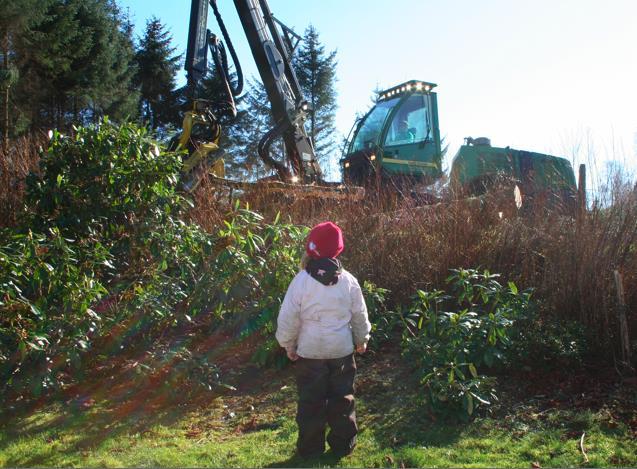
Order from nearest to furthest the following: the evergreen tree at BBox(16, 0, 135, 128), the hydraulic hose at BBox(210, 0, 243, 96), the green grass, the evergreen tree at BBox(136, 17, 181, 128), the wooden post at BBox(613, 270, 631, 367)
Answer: the green grass < the wooden post at BBox(613, 270, 631, 367) < the hydraulic hose at BBox(210, 0, 243, 96) < the evergreen tree at BBox(16, 0, 135, 128) < the evergreen tree at BBox(136, 17, 181, 128)

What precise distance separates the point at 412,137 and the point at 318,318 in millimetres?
8738

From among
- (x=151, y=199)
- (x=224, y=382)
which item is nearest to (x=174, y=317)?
(x=224, y=382)

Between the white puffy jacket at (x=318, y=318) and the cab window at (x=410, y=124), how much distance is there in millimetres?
8447

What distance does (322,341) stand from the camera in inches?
149

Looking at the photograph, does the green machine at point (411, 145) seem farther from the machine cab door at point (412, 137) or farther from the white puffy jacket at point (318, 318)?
the white puffy jacket at point (318, 318)

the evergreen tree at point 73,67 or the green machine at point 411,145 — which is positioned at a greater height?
the evergreen tree at point 73,67

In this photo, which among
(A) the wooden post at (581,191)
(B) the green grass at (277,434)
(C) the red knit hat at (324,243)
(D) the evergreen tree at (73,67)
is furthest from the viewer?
(D) the evergreen tree at (73,67)

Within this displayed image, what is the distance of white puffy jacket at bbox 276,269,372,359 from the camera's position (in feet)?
12.4

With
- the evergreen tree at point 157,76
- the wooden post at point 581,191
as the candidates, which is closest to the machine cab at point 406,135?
the wooden post at point 581,191

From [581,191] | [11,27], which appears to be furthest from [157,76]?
[581,191]

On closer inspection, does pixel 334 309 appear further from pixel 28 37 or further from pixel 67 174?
pixel 28 37

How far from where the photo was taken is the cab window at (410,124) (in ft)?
39.0

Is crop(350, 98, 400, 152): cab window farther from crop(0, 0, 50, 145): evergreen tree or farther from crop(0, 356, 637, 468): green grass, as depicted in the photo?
crop(0, 0, 50, 145): evergreen tree

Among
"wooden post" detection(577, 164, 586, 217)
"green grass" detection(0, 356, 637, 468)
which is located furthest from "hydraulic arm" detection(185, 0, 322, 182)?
"green grass" detection(0, 356, 637, 468)
